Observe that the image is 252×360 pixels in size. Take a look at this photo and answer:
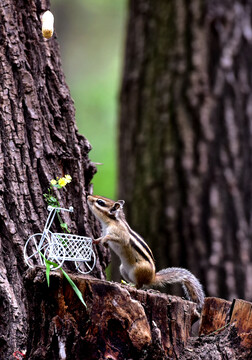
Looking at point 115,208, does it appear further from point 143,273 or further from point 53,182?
point 53,182

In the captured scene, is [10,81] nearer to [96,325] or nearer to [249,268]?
[96,325]

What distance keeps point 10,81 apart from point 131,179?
3.18 m

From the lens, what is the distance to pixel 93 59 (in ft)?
45.6

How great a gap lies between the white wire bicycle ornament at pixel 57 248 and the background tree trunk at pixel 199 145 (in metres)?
2.71

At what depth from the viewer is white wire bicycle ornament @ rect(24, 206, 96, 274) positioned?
2781 millimetres

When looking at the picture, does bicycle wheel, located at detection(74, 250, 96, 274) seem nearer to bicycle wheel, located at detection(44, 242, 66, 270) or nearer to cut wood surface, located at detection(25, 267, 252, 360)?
bicycle wheel, located at detection(44, 242, 66, 270)

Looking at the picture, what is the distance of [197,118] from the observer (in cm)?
586

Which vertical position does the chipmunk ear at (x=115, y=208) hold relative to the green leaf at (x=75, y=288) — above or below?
above

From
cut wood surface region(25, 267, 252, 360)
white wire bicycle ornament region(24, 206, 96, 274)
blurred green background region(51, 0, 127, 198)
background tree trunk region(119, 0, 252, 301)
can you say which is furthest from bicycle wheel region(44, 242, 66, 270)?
blurred green background region(51, 0, 127, 198)

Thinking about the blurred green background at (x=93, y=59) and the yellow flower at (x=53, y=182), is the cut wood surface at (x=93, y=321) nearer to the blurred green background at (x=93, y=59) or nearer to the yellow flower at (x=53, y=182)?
the yellow flower at (x=53, y=182)

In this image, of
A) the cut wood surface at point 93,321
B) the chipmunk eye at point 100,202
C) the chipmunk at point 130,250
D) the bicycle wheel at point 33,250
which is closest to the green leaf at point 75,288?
the cut wood surface at point 93,321

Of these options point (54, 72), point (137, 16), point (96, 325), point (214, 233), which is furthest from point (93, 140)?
point (96, 325)

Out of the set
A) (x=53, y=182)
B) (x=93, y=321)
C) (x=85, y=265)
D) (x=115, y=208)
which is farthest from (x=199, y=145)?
(x=93, y=321)

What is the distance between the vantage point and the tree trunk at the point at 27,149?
3006 millimetres
